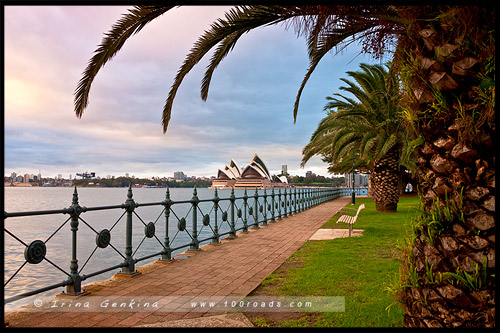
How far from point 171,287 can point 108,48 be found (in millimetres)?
3356

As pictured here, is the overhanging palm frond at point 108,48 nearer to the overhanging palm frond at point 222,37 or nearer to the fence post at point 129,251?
the overhanging palm frond at point 222,37

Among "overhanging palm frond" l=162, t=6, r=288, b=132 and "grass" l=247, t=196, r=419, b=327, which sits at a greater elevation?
"overhanging palm frond" l=162, t=6, r=288, b=132

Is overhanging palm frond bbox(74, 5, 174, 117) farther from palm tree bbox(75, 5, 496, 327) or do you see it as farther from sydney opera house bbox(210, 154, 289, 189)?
sydney opera house bbox(210, 154, 289, 189)

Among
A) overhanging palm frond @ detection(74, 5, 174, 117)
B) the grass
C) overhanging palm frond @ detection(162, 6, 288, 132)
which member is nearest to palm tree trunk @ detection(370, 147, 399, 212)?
the grass

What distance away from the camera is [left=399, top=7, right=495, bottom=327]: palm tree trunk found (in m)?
2.37

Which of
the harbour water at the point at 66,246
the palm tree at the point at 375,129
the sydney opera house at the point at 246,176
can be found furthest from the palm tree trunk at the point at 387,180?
the sydney opera house at the point at 246,176

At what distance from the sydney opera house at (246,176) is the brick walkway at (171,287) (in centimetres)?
6080

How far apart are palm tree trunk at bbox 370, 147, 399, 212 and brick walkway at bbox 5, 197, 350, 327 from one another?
916 cm

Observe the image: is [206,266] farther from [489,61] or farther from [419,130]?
[489,61]

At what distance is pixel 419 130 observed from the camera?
109 inches

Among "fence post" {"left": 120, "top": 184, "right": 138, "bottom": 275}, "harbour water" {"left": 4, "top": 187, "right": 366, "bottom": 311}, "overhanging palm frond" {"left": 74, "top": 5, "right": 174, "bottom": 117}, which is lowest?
"harbour water" {"left": 4, "top": 187, "right": 366, "bottom": 311}

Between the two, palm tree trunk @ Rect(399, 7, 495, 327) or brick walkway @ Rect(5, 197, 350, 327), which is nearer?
palm tree trunk @ Rect(399, 7, 495, 327)

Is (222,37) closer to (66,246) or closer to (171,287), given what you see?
(171,287)
